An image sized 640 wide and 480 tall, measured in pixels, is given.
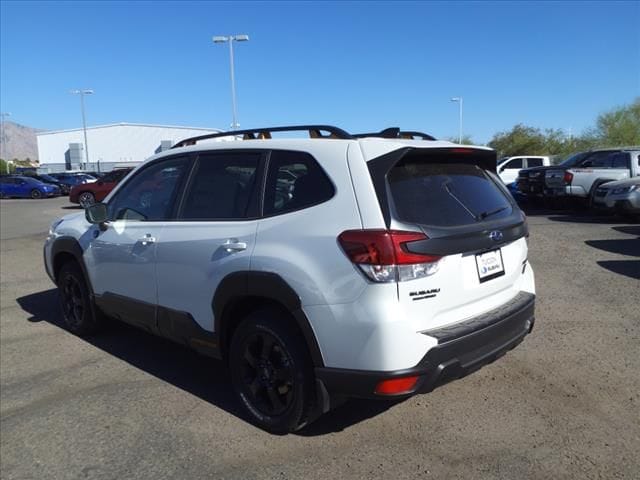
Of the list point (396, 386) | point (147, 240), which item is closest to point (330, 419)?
point (396, 386)

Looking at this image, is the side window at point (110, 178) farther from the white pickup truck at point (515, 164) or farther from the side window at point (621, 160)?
the side window at point (621, 160)

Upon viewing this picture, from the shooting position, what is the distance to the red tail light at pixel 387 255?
275cm

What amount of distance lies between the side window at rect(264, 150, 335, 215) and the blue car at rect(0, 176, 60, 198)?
3593cm

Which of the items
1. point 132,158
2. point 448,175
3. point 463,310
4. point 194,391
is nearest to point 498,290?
point 463,310

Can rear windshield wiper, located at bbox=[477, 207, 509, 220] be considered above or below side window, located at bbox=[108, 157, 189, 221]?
below

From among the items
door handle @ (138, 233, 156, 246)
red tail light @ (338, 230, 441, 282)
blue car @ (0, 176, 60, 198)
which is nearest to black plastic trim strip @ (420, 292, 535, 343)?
red tail light @ (338, 230, 441, 282)

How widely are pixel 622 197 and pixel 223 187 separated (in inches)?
430

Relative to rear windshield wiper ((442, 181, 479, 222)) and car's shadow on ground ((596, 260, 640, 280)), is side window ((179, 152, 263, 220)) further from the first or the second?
car's shadow on ground ((596, 260, 640, 280))

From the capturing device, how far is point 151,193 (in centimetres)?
438

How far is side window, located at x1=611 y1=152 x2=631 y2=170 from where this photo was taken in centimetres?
1422

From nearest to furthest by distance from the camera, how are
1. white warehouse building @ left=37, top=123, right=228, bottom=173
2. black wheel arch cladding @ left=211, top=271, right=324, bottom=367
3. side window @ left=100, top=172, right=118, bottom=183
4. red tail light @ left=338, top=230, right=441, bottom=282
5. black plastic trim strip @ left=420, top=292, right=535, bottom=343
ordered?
red tail light @ left=338, top=230, right=441, bottom=282, black plastic trim strip @ left=420, top=292, right=535, bottom=343, black wheel arch cladding @ left=211, top=271, right=324, bottom=367, side window @ left=100, top=172, right=118, bottom=183, white warehouse building @ left=37, top=123, right=228, bottom=173

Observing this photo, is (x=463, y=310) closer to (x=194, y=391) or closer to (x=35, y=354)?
(x=194, y=391)

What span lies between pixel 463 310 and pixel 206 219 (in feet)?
→ 5.93

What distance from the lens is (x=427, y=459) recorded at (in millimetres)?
3043
